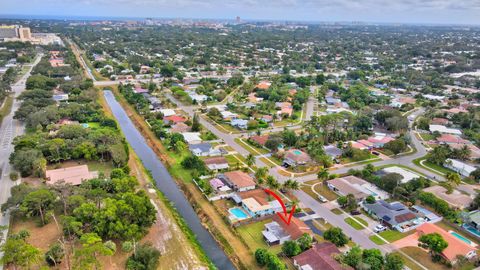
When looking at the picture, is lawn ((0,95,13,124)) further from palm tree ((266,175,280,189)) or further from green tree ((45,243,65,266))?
palm tree ((266,175,280,189))

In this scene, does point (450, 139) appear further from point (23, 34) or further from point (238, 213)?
point (23, 34)

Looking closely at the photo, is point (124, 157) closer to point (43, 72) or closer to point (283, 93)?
point (283, 93)

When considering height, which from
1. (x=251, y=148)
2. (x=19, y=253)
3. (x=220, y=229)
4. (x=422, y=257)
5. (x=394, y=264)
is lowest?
(x=220, y=229)

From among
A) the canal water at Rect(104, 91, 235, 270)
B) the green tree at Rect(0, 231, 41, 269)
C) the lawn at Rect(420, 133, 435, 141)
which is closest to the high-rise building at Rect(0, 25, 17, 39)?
the canal water at Rect(104, 91, 235, 270)

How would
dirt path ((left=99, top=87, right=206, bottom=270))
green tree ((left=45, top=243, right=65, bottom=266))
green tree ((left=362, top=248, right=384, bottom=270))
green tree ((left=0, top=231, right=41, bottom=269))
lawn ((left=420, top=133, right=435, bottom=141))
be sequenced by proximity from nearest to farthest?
green tree ((left=0, top=231, right=41, bottom=269)) < green tree ((left=362, top=248, right=384, bottom=270)) < green tree ((left=45, top=243, right=65, bottom=266)) < dirt path ((left=99, top=87, right=206, bottom=270)) < lawn ((left=420, top=133, right=435, bottom=141))

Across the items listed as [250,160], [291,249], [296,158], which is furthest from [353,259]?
[296,158]

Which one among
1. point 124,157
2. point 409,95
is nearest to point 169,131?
point 124,157
